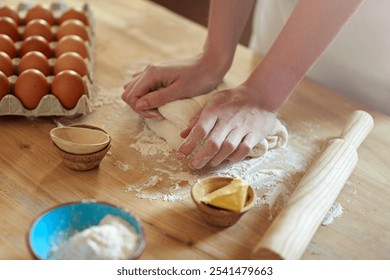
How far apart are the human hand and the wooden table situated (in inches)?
3.7

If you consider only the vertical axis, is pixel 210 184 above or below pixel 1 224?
above

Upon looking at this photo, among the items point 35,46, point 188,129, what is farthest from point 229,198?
point 35,46

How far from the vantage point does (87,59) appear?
150cm

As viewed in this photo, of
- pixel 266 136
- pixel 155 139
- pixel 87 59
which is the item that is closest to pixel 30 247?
pixel 155 139

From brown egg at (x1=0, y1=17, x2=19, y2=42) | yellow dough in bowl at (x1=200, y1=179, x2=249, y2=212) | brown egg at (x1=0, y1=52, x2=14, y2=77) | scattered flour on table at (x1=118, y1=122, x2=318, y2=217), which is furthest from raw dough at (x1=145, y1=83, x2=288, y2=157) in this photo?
brown egg at (x1=0, y1=17, x2=19, y2=42)

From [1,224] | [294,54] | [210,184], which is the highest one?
[294,54]

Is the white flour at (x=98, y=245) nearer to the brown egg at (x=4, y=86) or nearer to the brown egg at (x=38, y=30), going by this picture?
the brown egg at (x=4, y=86)

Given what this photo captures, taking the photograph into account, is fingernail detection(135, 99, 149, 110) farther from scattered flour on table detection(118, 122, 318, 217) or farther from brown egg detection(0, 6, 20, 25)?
brown egg detection(0, 6, 20, 25)

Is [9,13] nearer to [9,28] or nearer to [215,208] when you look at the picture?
[9,28]

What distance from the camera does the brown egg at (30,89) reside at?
4.25ft

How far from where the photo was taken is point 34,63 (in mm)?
1372
